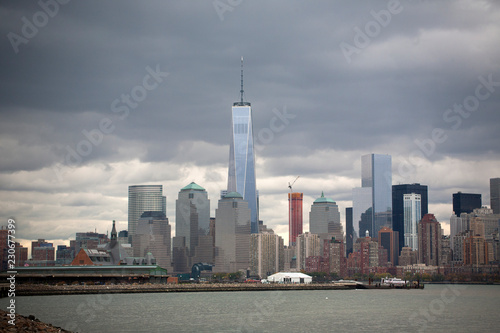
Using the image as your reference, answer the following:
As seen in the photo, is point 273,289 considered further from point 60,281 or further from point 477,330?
point 477,330

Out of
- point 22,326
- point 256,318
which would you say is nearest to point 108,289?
point 256,318

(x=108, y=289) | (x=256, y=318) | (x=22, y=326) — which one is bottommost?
(x=108, y=289)

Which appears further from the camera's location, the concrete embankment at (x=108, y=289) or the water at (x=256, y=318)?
the concrete embankment at (x=108, y=289)

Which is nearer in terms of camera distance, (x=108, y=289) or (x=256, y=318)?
(x=256, y=318)

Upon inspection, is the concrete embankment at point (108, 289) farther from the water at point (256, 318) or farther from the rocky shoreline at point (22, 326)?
the rocky shoreline at point (22, 326)

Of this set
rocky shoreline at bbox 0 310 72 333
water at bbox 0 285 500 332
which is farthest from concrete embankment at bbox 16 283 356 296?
rocky shoreline at bbox 0 310 72 333

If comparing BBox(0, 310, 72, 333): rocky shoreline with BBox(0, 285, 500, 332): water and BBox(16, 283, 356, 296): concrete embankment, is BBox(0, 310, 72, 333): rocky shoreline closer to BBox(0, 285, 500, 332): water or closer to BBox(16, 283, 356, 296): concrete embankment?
BBox(0, 285, 500, 332): water

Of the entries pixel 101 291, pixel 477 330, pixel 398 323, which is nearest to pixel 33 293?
pixel 101 291

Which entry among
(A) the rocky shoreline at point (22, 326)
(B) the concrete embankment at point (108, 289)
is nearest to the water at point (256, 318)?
(A) the rocky shoreline at point (22, 326)

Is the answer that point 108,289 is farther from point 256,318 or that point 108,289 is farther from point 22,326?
point 22,326

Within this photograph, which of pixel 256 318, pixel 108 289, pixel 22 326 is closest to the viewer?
pixel 22 326

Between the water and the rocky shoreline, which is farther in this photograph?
the water

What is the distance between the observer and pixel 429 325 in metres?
88.8

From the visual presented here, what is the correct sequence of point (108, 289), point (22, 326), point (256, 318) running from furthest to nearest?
point (108, 289)
point (256, 318)
point (22, 326)
